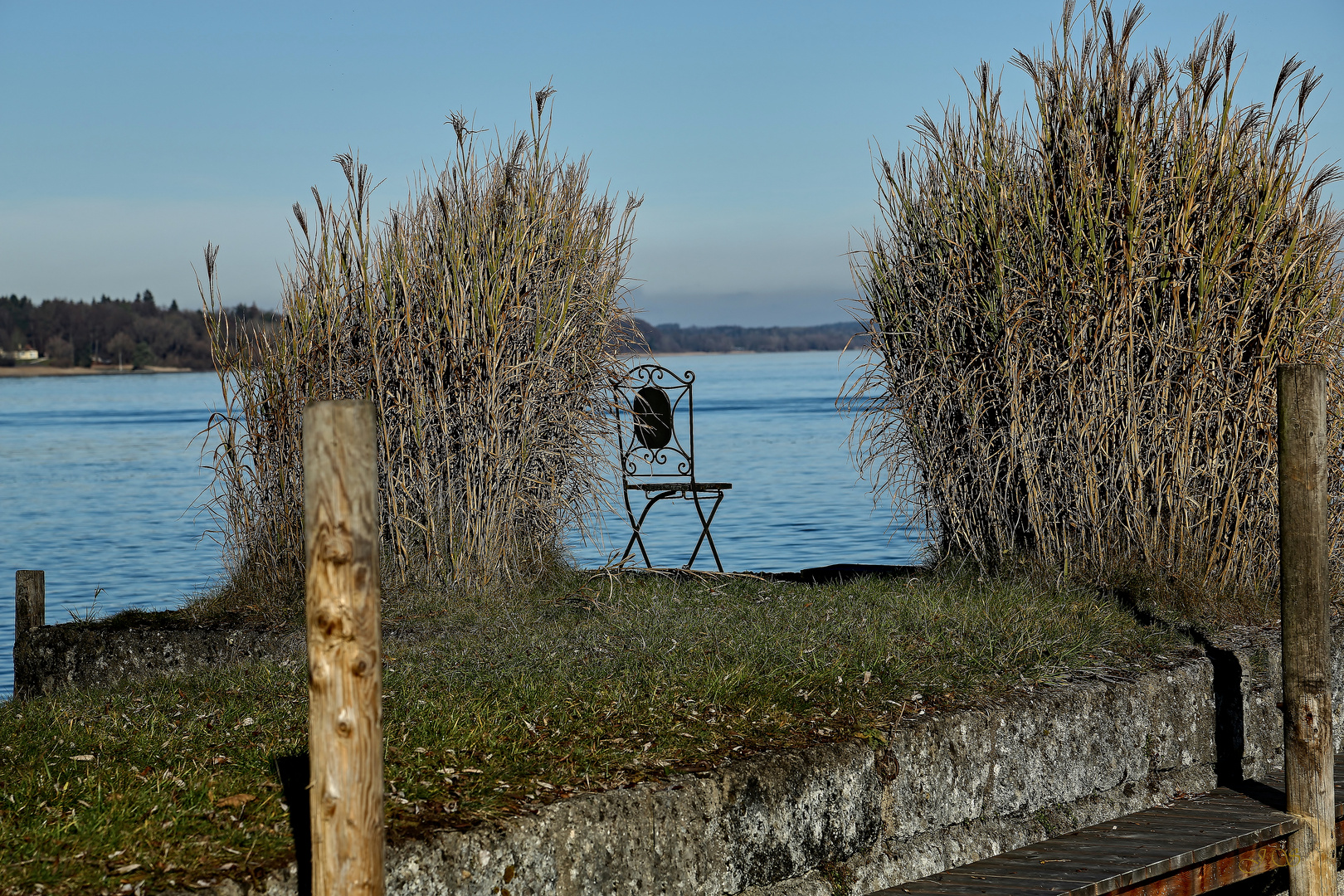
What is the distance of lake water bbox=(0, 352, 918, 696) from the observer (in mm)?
16641

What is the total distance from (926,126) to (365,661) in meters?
5.95

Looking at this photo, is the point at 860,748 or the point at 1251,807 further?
the point at 1251,807

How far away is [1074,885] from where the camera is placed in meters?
4.51

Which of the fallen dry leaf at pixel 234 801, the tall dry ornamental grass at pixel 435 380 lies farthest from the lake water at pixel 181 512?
the fallen dry leaf at pixel 234 801

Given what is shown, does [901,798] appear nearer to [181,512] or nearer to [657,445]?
[657,445]

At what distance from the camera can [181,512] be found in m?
25.9

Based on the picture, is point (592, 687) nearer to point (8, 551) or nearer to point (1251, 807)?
point (1251, 807)

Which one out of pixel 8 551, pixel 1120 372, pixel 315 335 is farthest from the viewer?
pixel 8 551

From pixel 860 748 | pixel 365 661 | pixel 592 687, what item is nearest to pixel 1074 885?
pixel 860 748

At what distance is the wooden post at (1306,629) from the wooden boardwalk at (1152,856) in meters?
0.13

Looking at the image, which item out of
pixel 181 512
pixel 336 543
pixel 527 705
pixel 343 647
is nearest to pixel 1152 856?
pixel 527 705

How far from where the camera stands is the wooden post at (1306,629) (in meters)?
5.46

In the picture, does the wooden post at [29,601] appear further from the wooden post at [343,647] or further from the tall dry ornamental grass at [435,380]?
the wooden post at [343,647]

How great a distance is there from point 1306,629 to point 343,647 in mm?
4380
